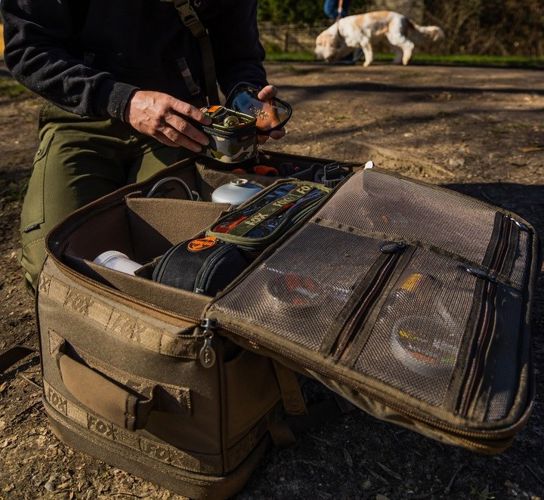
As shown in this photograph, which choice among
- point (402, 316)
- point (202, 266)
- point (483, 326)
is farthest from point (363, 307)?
point (202, 266)

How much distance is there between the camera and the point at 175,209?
1.78 m

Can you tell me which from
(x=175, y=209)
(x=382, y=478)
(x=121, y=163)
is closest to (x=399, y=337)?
(x=382, y=478)

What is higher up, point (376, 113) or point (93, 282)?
point (93, 282)

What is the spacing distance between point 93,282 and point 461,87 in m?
5.29

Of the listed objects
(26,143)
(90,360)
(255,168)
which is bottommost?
(26,143)

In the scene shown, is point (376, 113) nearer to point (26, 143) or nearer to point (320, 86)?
point (320, 86)

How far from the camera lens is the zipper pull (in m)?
1.17

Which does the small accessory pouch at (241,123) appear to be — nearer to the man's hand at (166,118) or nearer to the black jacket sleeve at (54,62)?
the man's hand at (166,118)

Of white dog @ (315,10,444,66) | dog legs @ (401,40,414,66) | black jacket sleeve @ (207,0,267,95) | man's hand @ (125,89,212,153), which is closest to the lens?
man's hand @ (125,89,212,153)

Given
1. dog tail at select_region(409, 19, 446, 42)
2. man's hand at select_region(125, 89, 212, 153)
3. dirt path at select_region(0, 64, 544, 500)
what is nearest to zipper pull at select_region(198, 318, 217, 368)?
dirt path at select_region(0, 64, 544, 500)

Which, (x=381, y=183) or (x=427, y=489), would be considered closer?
(x=427, y=489)

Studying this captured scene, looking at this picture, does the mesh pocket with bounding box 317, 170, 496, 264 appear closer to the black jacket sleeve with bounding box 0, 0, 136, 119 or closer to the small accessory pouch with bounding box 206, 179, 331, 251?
the small accessory pouch with bounding box 206, 179, 331, 251

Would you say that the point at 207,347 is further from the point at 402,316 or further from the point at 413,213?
the point at 413,213

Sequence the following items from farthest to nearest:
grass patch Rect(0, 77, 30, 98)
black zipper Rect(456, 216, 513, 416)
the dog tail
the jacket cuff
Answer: the dog tail
grass patch Rect(0, 77, 30, 98)
the jacket cuff
black zipper Rect(456, 216, 513, 416)
